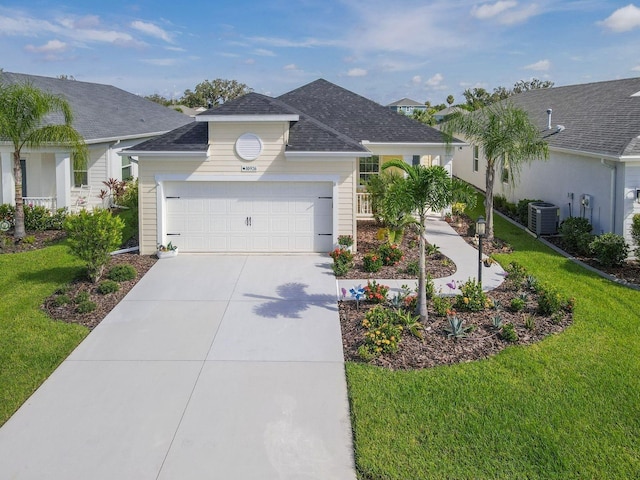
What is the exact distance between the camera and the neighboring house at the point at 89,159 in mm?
18625

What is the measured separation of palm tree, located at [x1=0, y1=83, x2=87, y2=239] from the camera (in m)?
15.8

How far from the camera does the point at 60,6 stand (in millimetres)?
24438

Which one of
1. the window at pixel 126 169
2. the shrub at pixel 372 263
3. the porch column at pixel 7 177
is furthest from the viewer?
the window at pixel 126 169

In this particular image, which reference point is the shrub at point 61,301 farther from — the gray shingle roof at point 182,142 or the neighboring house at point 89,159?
the neighboring house at point 89,159

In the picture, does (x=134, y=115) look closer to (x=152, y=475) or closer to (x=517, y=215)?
(x=517, y=215)

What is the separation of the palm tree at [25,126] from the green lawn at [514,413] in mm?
12246

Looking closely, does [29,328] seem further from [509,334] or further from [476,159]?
[476,159]

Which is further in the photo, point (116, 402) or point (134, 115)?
point (134, 115)

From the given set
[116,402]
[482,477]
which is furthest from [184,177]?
[482,477]

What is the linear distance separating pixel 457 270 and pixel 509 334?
4.31 meters

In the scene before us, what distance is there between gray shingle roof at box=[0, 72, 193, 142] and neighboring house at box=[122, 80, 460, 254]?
577 cm

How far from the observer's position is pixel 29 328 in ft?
33.2

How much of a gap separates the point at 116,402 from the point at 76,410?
49 centimetres

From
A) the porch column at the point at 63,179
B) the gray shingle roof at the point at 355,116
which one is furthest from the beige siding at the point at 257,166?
the gray shingle roof at the point at 355,116
